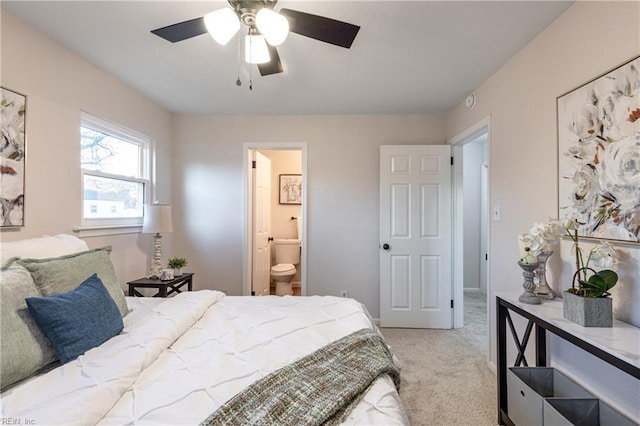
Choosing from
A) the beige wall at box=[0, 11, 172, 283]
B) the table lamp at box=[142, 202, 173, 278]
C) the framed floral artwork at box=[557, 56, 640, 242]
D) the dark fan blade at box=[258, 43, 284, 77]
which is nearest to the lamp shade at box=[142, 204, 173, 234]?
the table lamp at box=[142, 202, 173, 278]

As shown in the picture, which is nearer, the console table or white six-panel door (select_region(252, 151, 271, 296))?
the console table

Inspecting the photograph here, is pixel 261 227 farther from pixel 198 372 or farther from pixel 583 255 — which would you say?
pixel 583 255

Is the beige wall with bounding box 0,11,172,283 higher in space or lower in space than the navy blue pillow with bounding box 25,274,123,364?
higher

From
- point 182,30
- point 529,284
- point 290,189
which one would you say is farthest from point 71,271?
point 290,189

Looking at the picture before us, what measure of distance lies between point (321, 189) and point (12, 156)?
8.30ft

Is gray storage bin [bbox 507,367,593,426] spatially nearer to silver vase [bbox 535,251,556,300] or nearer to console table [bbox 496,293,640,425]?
console table [bbox 496,293,640,425]

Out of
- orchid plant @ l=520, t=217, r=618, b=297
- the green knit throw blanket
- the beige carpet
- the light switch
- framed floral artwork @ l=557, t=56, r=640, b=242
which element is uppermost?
framed floral artwork @ l=557, t=56, r=640, b=242

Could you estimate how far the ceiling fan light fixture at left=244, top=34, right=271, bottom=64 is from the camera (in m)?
1.58

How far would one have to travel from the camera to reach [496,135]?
2.45 m

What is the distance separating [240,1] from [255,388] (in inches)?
62.9

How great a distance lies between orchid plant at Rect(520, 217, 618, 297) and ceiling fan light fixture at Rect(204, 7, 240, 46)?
186cm

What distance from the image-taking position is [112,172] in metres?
2.71

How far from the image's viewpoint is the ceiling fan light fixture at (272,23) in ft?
4.23

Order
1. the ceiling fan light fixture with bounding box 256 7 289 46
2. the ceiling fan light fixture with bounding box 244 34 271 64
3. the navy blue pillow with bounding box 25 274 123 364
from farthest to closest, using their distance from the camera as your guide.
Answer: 1. the ceiling fan light fixture with bounding box 244 34 271 64
2. the ceiling fan light fixture with bounding box 256 7 289 46
3. the navy blue pillow with bounding box 25 274 123 364
